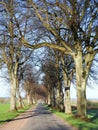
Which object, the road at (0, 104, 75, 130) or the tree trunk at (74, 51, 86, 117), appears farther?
the tree trunk at (74, 51, 86, 117)

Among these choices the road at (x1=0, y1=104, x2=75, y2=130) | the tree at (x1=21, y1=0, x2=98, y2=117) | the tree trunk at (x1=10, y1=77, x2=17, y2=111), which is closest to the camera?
the road at (x1=0, y1=104, x2=75, y2=130)

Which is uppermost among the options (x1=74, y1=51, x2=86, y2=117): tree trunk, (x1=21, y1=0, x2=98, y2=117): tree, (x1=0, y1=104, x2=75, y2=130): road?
(x1=21, y1=0, x2=98, y2=117): tree

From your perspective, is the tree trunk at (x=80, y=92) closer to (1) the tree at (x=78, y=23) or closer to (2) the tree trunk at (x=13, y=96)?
(1) the tree at (x=78, y=23)

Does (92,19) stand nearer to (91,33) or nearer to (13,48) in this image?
(91,33)

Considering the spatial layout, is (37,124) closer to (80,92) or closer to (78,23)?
(80,92)

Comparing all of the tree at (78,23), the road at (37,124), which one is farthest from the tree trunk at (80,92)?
the road at (37,124)

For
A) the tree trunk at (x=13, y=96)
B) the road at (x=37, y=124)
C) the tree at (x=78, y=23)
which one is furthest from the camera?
the tree trunk at (x=13, y=96)

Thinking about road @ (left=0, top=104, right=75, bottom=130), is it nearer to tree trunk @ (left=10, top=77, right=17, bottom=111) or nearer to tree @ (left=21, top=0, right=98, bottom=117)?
tree @ (left=21, top=0, right=98, bottom=117)

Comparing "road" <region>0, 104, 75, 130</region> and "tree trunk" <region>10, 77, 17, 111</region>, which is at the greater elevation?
"tree trunk" <region>10, 77, 17, 111</region>

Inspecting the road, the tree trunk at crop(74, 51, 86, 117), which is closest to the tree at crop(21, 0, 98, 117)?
the tree trunk at crop(74, 51, 86, 117)

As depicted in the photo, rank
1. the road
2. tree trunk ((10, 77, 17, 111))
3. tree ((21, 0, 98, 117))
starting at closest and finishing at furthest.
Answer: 1. the road
2. tree ((21, 0, 98, 117))
3. tree trunk ((10, 77, 17, 111))

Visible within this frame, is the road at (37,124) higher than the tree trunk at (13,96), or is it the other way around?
the tree trunk at (13,96)

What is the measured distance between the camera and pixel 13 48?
143 ft

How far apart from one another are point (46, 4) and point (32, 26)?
25.0ft
